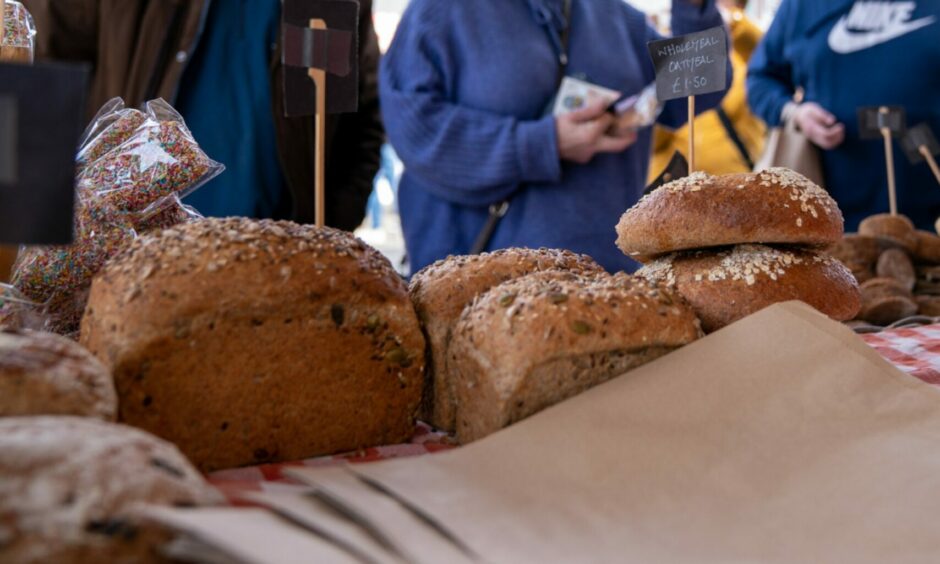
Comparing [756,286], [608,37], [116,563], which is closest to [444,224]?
[608,37]

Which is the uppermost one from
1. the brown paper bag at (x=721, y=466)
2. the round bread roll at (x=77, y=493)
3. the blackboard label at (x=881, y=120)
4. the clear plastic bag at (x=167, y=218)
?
the blackboard label at (x=881, y=120)

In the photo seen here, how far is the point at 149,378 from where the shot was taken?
122 cm

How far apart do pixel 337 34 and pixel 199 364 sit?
808 mm

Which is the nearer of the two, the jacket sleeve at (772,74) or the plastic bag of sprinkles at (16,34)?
the plastic bag of sprinkles at (16,34)

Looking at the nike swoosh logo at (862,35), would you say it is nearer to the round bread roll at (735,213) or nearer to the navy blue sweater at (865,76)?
the navy blue sweater at (865,76)

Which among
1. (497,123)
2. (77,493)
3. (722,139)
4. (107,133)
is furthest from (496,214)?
(722,139)

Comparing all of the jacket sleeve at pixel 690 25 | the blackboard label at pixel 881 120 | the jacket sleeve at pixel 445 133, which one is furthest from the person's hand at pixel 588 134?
the blackboard label at pixel 881 120

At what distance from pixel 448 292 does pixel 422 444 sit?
0.93 feet

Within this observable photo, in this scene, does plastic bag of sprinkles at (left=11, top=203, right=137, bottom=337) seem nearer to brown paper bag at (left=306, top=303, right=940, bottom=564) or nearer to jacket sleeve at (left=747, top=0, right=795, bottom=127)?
brown paper bag at (left=306, top=303, right=940, bottom=564)

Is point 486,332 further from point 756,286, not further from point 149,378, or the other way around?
point 756,286

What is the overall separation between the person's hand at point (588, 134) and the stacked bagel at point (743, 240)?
1.03m

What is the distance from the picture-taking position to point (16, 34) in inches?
64.5

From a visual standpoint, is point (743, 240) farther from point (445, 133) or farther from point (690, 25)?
point (690, 25)

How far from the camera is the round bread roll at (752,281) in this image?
1.63 meters
